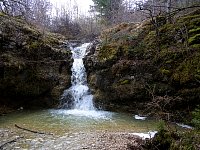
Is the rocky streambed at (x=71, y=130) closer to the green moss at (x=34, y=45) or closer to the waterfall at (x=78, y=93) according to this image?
the waterfall at (x=78, y=93)

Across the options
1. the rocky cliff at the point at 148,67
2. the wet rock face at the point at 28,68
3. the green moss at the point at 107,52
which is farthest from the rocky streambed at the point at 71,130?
the green moss at the point at 107,52

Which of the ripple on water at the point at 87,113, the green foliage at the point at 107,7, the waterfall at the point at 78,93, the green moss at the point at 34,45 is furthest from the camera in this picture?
the green foliage at the point at 107,7

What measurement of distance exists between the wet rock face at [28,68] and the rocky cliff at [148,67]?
93.1 inches

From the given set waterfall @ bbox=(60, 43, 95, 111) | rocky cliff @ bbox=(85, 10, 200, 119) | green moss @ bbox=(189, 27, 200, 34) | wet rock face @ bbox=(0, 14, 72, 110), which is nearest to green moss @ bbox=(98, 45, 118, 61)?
rocky cliff @ bbox=(85, 10, 200, 119)

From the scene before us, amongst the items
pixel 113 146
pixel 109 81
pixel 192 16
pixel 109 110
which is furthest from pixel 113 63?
pixel 113 146

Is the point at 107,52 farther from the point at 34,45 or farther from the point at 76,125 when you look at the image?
the point at 76,125

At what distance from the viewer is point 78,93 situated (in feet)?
60.4

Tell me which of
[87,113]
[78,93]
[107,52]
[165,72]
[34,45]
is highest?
[34,45]

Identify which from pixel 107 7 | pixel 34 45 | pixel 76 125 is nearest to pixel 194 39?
pixel 76 125

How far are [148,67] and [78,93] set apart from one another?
4.93 m

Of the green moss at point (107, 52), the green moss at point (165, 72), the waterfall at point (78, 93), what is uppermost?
the green moss at point (107, 52)

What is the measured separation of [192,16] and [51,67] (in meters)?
9.14

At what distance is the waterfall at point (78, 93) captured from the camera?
17781 mm

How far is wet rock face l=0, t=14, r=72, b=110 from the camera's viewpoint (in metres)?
17.1
